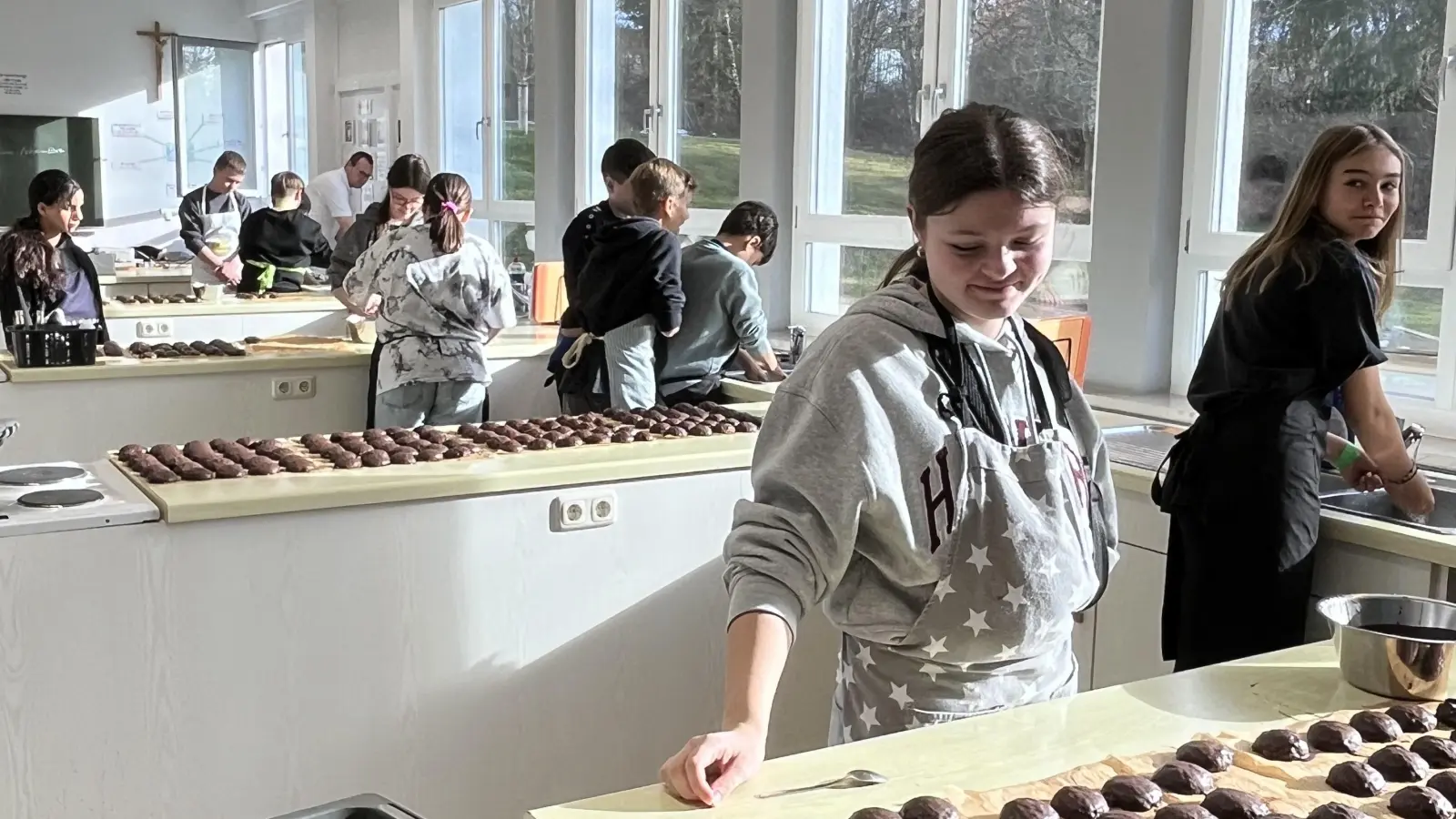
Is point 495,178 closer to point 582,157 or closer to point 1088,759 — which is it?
point 582,157

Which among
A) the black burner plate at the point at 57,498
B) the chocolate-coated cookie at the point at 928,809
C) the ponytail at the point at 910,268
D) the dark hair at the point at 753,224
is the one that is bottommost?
the chocolate-coated cookie at the point at 928,809

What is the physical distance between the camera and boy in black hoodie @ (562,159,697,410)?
10.9 feet

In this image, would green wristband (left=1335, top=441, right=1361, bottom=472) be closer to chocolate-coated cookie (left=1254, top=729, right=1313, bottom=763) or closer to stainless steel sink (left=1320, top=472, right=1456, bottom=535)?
stainless steel sink (left=1320, top=472, right=1456, bottom=535)

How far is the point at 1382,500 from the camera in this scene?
7.88ft

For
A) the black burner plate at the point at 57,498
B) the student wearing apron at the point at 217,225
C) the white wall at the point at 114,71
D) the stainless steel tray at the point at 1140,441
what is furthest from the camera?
the white wall at the point at 114,71

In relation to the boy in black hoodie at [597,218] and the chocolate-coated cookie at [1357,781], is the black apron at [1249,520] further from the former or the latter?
the boy in black hoodie at [597,218]

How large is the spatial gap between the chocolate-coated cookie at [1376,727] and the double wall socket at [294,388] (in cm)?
349

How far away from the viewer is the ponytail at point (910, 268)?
4.48ft

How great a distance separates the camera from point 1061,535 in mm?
1310

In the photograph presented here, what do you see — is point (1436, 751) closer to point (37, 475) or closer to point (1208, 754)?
point (1208, 754)

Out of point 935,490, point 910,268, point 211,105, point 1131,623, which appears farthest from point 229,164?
point 935,490

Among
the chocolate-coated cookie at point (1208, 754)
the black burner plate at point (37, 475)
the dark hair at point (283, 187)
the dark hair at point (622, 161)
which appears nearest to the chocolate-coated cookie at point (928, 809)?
the chocolate-coated cookie at point (1208, 754)

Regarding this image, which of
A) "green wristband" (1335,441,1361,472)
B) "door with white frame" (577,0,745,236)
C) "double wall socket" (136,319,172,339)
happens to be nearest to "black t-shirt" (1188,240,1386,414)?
"green wristband" (1335,441,1361,472)

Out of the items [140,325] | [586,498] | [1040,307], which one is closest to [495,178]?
[140,325]
